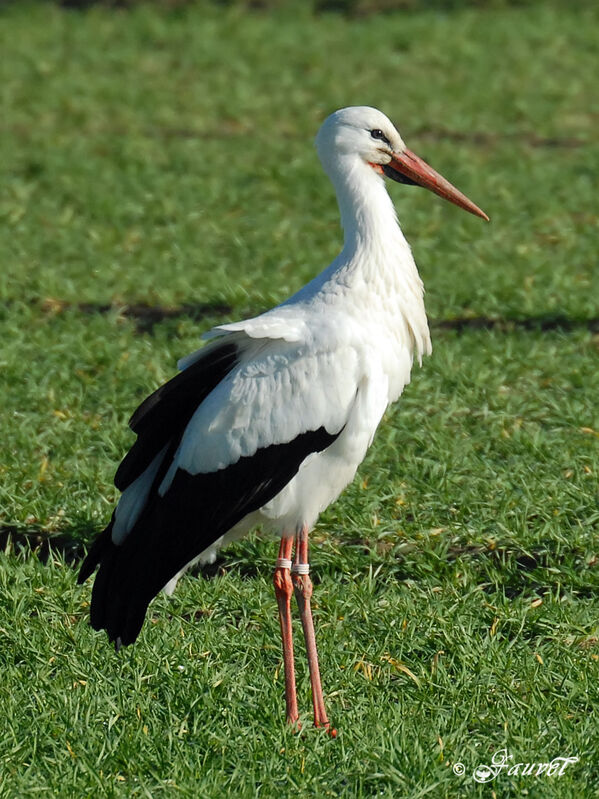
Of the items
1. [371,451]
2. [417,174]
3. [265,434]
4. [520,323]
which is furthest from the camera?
[520,323]

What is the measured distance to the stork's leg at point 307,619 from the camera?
3514mm

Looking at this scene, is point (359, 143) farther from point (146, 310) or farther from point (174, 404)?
point (146, 310)

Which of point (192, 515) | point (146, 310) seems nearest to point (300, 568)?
point (192, 515)

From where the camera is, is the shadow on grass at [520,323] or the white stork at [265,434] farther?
the shadow on grass at [520,323]

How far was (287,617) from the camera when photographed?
374 centimetres

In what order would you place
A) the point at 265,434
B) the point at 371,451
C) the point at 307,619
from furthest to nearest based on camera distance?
the point at 371,451 → the point at 307,619 → the point at 265,434

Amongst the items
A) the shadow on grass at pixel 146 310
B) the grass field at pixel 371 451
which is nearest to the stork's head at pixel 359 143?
the grass field at pixel 371 451

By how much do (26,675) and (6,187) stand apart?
5.34 metres

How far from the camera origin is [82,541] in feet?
14.9

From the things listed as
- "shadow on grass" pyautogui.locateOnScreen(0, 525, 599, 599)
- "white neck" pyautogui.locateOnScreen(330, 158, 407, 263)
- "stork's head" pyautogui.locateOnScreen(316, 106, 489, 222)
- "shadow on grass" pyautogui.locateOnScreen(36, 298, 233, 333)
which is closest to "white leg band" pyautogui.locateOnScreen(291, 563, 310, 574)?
"shadow on grass" pyautogui.locateOnScreen(0, 525, 599, 599)

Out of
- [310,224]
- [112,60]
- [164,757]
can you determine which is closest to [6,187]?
[310,224]

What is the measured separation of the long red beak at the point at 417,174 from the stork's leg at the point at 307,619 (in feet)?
3.74

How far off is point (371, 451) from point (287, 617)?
1.51m

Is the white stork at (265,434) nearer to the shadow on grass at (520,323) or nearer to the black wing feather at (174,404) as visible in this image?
the black wing feather at (174,404)
